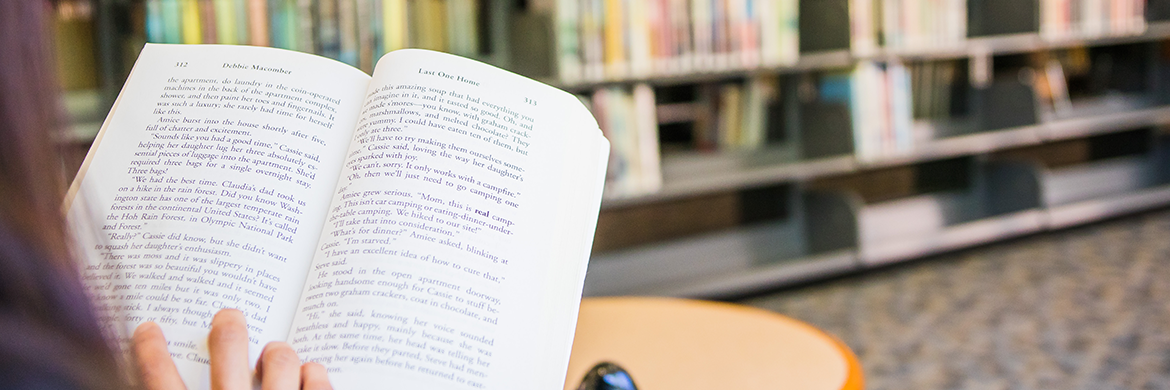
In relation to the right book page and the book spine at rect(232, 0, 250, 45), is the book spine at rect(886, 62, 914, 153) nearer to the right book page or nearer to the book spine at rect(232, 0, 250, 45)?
the book spine at rect(232, 0, 250, 45)

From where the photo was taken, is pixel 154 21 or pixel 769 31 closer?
pixel 154 21

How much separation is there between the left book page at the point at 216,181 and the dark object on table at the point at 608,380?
1.24 ft

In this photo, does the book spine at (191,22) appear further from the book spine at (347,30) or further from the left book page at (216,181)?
the left book page at (216,181)

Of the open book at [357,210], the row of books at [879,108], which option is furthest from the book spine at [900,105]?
the open book at [357,210]

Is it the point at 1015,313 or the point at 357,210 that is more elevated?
the point at 357,210

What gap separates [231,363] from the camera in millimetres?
428

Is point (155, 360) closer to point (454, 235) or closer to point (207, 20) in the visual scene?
point (454, 235)

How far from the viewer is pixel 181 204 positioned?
1.73 feet

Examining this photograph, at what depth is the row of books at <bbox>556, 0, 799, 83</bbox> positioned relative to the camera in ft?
7.08

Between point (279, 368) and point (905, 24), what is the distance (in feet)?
8.82

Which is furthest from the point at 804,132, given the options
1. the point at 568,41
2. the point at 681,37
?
the point at 568,41

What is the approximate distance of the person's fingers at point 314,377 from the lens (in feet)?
1.44

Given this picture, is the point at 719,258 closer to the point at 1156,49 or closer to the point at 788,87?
the point at 788,87

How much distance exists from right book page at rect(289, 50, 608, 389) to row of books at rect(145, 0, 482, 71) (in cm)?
137
